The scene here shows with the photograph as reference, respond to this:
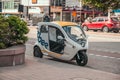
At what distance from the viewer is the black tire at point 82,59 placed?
13016 millimetres

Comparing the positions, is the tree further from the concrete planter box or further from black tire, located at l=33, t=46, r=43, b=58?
the concrete planter box

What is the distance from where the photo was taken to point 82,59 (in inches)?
515

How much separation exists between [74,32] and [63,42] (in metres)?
0.66

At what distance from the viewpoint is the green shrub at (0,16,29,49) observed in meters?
11.8

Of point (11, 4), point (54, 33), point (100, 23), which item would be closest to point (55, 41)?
point (54, 33)

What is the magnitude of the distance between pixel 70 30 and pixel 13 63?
3208 mm

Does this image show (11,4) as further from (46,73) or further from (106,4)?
(46,73)

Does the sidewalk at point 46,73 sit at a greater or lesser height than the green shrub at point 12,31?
lesser

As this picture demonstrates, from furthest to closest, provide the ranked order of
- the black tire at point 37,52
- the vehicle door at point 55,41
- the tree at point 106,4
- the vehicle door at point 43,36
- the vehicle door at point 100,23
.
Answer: the vehicle door at point 100,23 → the black tire at point 37,52 → the vehicle door at point 43,36 → the vehicle door at point 55,41 → the tree at point 106,4

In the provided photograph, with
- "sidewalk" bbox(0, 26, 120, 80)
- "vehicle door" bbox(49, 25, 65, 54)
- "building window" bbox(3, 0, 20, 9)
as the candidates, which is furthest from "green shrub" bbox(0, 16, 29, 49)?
"building window" bbox(3, 0, 20, 9)

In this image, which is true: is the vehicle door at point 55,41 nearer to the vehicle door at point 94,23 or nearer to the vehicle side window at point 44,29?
the vehicle side window at point 44,29

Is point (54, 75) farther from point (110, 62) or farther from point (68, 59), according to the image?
point (110, 62)

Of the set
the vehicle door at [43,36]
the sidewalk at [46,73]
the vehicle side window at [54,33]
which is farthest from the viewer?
the vehicle door at [43,36]

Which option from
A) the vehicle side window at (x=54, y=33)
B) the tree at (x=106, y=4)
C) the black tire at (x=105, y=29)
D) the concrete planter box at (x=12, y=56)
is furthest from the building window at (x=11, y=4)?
the concrete planter box at (x=12, y=56)
